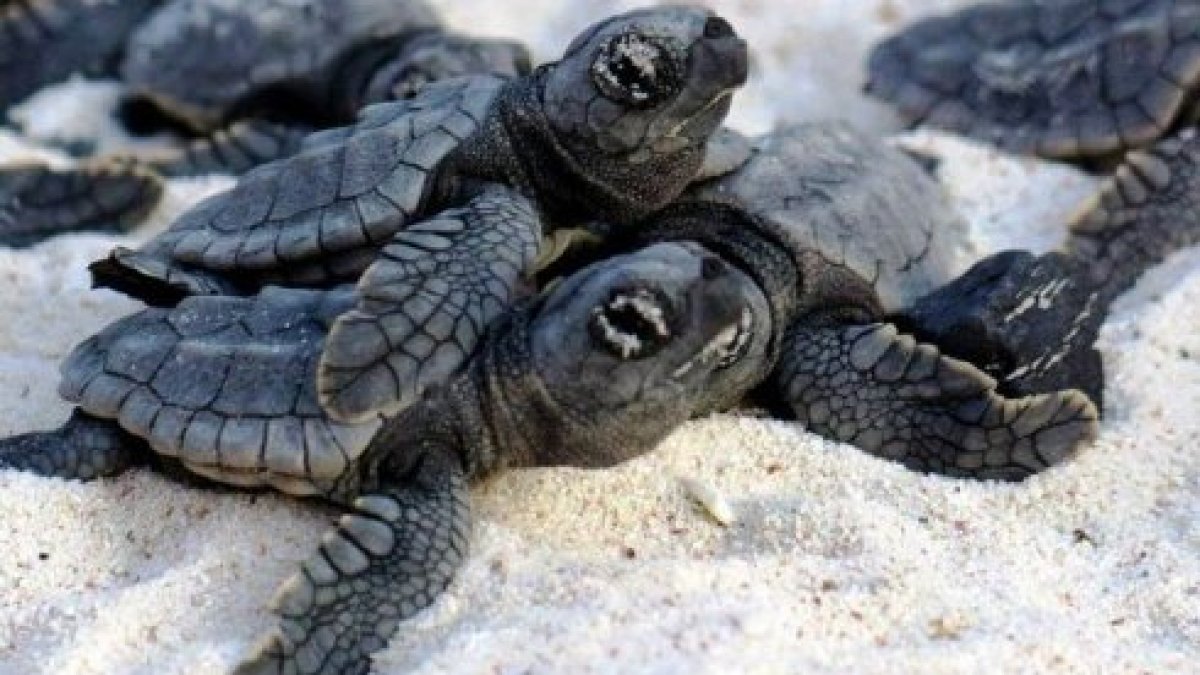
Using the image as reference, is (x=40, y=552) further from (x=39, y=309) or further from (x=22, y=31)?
(x=22, y=31)

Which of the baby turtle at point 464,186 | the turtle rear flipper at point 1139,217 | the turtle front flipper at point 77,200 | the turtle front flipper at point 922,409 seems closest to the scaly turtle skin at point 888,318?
the turtle front flipper at point 922,409

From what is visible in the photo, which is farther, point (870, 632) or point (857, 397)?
point (857, 397)

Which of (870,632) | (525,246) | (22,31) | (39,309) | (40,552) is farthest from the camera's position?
(22,31)

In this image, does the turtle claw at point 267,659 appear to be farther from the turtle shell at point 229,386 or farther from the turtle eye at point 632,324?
the turtle eye at point 632,324

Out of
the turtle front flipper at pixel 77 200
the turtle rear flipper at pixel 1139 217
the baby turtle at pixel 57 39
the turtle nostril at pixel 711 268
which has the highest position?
the turtle nostril at pixel 711 268

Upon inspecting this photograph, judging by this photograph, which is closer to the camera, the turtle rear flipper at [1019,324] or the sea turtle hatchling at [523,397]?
the sea turtle hatchling at [523,397]

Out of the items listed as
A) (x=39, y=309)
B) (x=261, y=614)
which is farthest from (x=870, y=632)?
(x=39, y=309)

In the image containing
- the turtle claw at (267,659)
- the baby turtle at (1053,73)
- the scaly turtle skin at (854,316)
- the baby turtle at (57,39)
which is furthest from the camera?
the baby turtle at (57,39)

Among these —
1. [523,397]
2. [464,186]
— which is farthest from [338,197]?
[523,397]

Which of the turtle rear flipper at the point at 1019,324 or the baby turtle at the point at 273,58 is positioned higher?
the turtle rear flipper at the point at 1019,324
